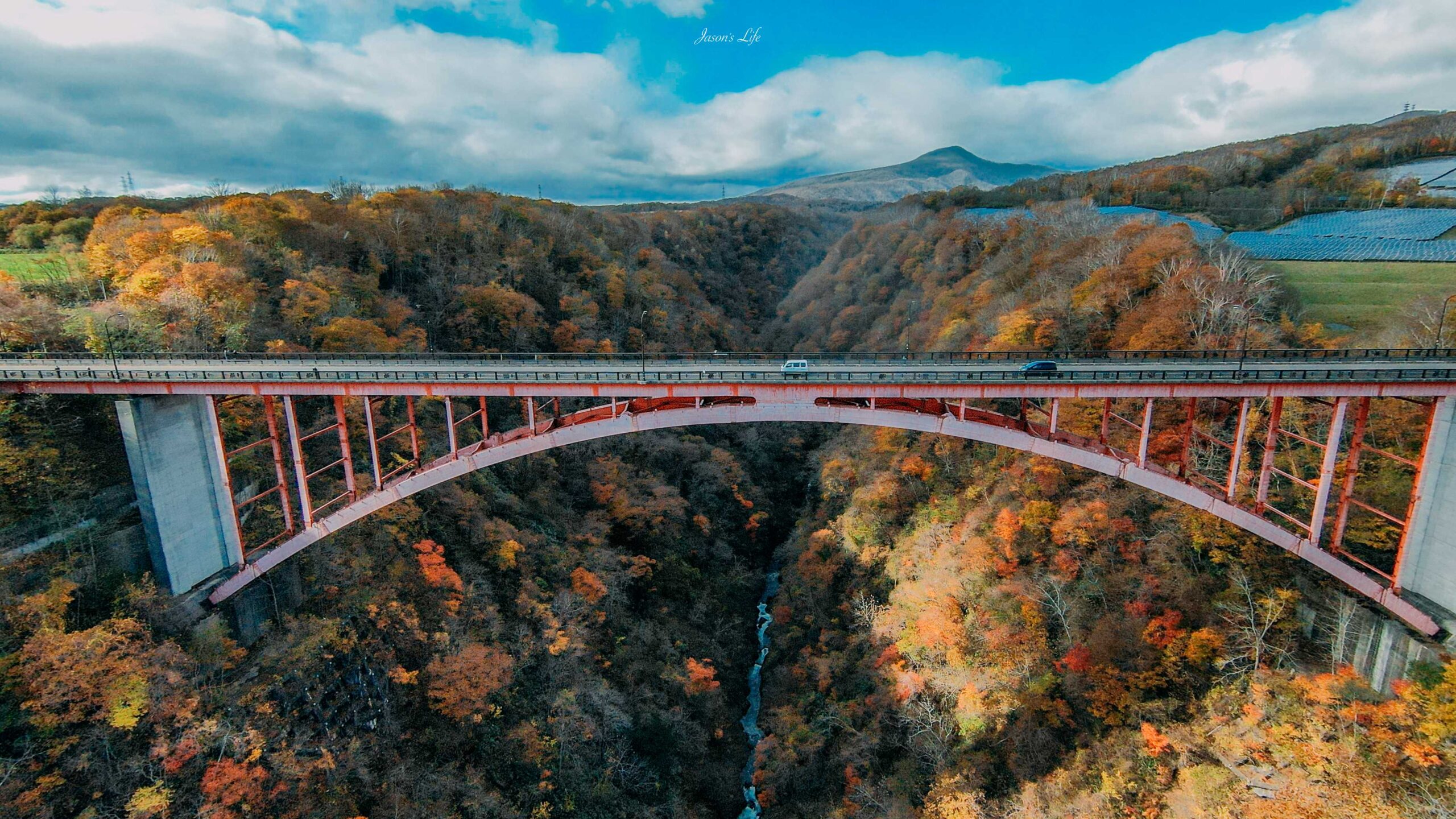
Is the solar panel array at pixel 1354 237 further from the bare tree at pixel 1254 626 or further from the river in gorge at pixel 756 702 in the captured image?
the river in gorge at pixel 756 702

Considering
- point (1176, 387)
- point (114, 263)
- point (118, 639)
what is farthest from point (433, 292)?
point (1176, 387)

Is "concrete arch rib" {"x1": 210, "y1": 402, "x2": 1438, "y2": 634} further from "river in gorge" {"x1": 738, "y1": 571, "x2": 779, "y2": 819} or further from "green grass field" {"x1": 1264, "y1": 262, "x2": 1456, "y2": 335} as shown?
"green grass field" {"x1": 1264, "y1": 262, "x2": 1456, "y2": 335}

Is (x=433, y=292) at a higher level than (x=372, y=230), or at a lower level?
lower

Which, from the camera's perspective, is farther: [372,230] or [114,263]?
[372,230]

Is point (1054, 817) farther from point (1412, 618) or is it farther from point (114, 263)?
point (114, 263)

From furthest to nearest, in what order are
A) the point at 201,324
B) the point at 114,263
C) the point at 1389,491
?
the point at 114,263, the point at 201,324, the point at 1389,491

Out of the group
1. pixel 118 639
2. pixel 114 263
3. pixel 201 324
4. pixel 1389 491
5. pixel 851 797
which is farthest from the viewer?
pixel 114 263
